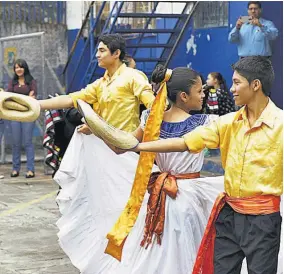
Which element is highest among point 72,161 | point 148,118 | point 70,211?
point 148,118

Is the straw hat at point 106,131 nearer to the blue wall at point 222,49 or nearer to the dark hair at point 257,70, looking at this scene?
the dark hair at point 257,70

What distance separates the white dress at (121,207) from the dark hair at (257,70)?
75 cm

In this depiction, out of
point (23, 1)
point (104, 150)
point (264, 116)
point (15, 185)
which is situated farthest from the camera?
point (23, 1)

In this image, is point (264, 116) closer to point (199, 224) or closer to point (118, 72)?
point (199, 224)

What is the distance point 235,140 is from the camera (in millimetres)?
3969

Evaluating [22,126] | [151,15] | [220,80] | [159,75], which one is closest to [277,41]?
[220,80]

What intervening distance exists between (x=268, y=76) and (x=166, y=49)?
9.16 meters

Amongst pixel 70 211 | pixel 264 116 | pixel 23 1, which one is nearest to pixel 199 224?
pixel 264 116

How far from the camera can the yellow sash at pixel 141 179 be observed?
458 cm

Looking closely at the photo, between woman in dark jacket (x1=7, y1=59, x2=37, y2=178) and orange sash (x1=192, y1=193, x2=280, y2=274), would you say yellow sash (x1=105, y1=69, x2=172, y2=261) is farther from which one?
woman in dark jacket (x1=7, y1=59, x2=37, y2=178)

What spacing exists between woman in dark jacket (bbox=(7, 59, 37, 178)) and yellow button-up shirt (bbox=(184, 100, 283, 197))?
7.24 meters

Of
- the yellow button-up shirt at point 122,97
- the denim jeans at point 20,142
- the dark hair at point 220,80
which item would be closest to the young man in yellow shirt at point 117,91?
the yellow button-up shirt at point 122,97

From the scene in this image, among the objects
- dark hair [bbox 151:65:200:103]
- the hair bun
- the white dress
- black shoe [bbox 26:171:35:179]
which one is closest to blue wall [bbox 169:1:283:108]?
black shoe [bbox 26:171:35:179]

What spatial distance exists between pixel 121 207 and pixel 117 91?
988mm
